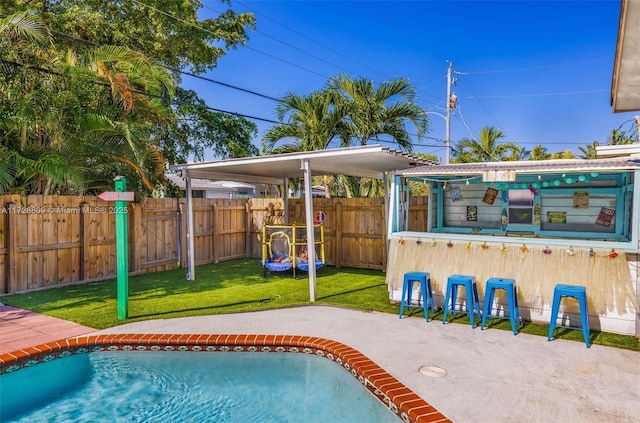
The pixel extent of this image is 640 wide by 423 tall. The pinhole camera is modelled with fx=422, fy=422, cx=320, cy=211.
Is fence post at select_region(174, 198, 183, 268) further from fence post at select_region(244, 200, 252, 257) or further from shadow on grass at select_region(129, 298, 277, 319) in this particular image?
shadow on grass at select_region(129, 298, 277, 319)

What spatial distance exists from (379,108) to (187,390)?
8.30 m

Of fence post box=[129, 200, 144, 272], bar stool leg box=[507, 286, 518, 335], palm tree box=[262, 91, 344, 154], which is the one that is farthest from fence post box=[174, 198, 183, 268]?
bar stool leg box=[507, 286, 518, 335]

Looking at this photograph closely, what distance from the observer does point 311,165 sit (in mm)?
7719

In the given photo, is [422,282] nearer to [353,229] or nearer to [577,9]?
[353,229]

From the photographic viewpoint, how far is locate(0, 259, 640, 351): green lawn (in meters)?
5.77

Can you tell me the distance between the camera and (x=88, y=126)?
22.8 feet

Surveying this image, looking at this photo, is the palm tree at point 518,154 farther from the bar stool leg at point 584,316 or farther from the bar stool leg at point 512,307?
the bar stool leg at point 584,316

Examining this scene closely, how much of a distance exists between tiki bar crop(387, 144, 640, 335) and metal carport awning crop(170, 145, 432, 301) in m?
0.67

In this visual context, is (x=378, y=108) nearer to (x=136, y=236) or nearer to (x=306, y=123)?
(x=306, y=123)

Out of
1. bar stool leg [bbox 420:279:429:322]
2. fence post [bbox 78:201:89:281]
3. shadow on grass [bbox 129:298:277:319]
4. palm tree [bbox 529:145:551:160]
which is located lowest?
shadow on grass [bbox 129:298:277:319]

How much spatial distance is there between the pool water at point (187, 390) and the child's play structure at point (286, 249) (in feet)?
13.6

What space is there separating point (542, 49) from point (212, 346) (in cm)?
1696

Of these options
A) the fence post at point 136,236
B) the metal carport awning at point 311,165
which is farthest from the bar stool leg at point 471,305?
the fence post at point 136,236

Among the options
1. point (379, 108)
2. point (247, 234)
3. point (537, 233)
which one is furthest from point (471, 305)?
point (247, 234)
